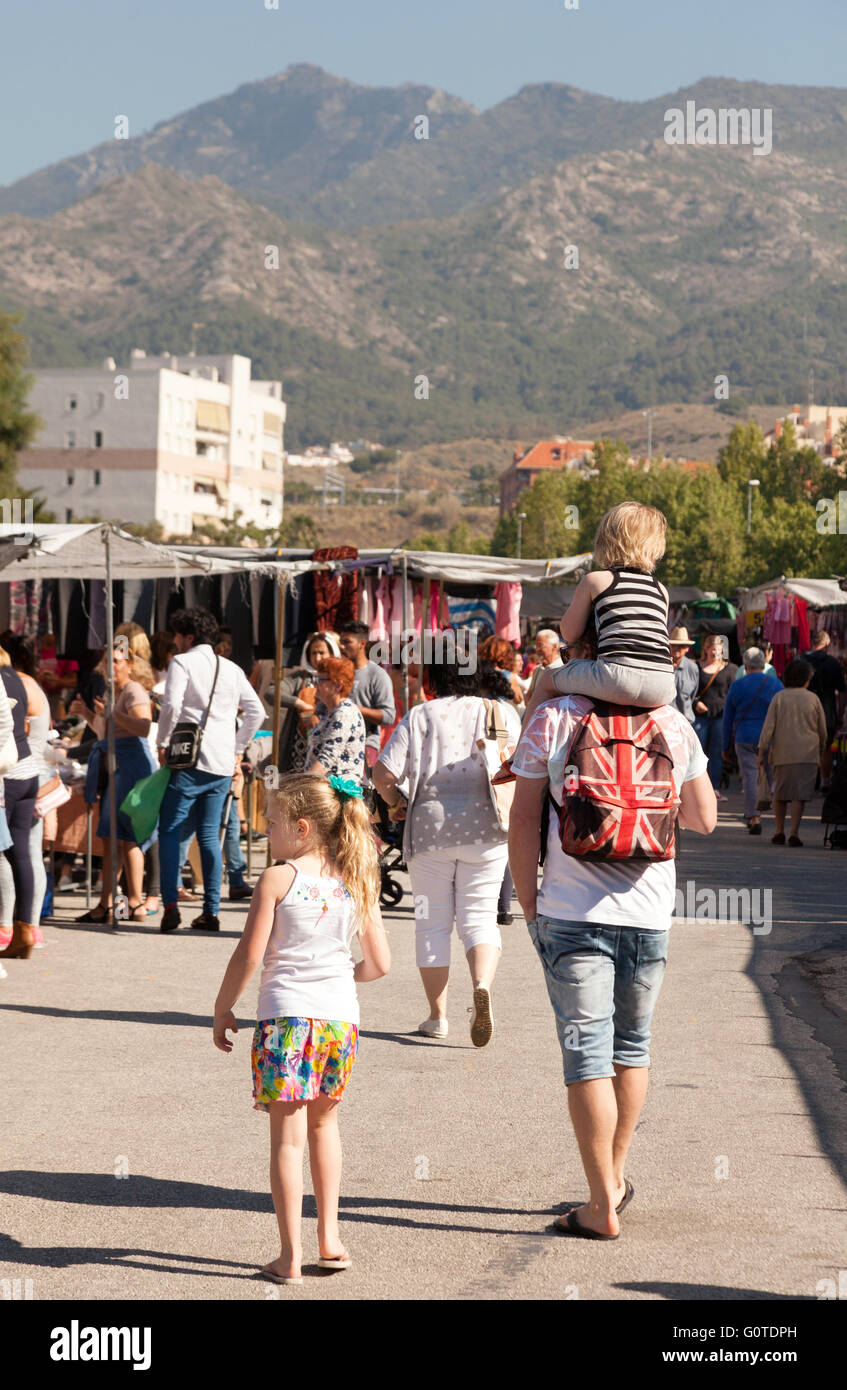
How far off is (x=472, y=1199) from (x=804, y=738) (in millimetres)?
12468

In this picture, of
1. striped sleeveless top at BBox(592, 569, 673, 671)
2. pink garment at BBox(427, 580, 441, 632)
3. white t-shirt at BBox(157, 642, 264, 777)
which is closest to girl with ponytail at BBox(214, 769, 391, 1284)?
striped sleeveless top at BBox(592, 569, 673, 671)

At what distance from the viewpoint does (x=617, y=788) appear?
4637 millimetres

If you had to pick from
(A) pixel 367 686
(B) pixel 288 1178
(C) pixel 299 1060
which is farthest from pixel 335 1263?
(A) pixel 367 686

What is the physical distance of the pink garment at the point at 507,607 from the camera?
1848 centimetres

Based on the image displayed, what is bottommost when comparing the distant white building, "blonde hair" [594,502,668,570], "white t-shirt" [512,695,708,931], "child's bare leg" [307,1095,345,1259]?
"child's bare leg" [307,1095,345,1259]

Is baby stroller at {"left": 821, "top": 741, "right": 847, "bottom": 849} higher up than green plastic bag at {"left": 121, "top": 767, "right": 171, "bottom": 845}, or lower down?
lower down

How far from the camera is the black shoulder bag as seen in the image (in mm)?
10484

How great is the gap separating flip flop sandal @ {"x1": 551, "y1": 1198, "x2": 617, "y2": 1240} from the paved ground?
0.05 m

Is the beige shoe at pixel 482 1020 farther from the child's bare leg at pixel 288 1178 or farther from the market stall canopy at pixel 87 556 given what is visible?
the market stall canopy at pixel 87 556

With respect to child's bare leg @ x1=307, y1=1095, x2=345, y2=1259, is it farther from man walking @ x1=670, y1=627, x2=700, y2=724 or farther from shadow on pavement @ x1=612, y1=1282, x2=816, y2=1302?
man walking @ x1=670, y1=627, x2=700, y2=724

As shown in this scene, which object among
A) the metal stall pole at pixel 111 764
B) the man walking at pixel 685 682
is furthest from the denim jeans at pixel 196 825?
the man walking at pixel 685 682

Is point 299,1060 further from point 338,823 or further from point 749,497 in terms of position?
point 749,497

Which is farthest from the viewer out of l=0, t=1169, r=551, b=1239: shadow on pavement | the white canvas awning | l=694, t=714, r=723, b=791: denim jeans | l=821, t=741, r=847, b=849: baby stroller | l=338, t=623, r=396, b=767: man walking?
l=694, t=714, r=723, b=791: denim jeans
